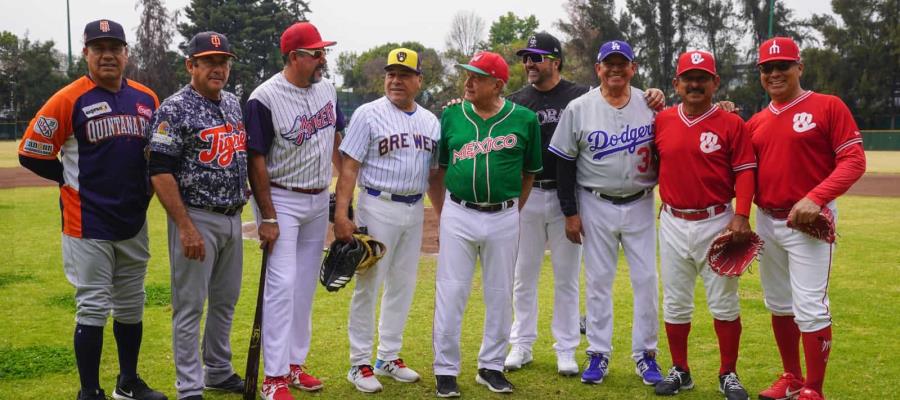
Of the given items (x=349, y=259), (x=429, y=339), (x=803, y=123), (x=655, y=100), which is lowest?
(x=429, y=339)

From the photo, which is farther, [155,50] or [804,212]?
[155,50]

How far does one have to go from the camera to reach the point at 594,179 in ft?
15.4

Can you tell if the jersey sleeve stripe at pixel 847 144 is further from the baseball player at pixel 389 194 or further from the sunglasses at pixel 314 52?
the sunglasses at pixel 314 52

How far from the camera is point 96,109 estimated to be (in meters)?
3.96

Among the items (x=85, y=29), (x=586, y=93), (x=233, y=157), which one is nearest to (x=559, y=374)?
(x=586, y=93)

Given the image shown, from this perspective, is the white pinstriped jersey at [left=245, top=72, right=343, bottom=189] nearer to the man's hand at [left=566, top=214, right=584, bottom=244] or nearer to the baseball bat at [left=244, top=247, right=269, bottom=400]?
the baseball bat at [left=244, top=247, right=269, bottom=400]

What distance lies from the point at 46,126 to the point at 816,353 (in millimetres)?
4304

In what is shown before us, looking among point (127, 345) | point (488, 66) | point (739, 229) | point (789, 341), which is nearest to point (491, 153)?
point (488, 66)

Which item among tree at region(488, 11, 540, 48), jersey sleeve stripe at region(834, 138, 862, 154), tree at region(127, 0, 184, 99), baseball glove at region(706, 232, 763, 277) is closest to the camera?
jersey sleeve stripe at region(834, 138, 862, 154)

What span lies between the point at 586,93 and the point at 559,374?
1854 millimetres

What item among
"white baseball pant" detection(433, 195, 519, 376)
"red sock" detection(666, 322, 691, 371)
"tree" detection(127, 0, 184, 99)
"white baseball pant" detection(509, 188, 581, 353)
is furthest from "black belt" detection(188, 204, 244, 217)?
"tree" detection(127, 0, 184, 99)

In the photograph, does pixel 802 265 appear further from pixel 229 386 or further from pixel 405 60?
pixel 229 386

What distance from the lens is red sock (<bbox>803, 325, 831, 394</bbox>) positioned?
4085 millimetres

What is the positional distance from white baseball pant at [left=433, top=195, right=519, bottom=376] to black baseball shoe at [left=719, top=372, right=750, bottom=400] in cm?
130
